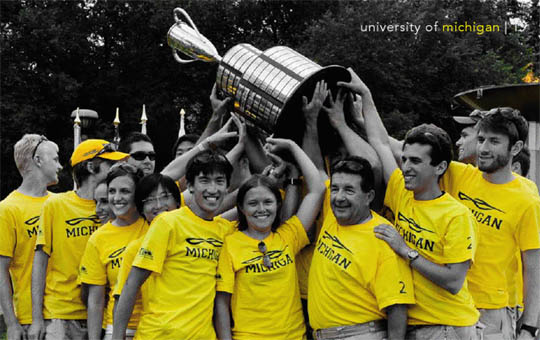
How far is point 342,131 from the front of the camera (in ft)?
12.7

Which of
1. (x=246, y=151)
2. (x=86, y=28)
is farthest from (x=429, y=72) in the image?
(x=246, y=151)

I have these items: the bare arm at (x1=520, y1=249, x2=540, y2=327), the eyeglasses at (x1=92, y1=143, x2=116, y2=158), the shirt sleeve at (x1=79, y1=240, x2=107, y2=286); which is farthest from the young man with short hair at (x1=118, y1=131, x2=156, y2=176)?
the bare arm at (x1=520, y1=249, x2=540, y2=327)

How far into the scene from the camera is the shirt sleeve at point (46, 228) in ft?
13.3

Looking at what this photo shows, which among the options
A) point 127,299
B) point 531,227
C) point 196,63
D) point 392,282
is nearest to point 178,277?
point 127,299

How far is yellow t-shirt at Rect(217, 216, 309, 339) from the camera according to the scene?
11.4ft

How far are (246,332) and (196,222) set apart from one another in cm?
74

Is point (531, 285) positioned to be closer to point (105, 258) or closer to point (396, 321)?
point (396, 321)

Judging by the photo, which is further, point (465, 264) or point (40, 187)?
point (40, 187)

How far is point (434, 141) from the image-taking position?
3.46m

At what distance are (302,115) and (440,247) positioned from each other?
1.29m

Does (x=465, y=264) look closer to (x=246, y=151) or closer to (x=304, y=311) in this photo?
(x=304, y=311)

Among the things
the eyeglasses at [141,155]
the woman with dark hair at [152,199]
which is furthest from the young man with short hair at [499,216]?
the eyeglasses at [141,155]

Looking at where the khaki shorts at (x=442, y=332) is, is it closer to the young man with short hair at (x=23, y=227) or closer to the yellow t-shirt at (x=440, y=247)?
the yellow t-shirt at (x=440, y=247)

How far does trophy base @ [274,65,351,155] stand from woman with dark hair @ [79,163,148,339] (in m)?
1.11
